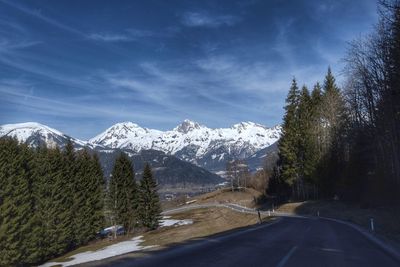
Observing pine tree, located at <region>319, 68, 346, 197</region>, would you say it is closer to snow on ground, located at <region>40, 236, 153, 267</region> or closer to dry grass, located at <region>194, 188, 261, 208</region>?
snow on ground, located at <region>40, 236, 153, 267</region>

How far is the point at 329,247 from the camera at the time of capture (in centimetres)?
1655

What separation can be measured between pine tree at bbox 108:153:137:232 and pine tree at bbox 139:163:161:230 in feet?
3.81

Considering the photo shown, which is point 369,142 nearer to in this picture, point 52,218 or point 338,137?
point 338,137

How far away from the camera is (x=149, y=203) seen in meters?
70.1

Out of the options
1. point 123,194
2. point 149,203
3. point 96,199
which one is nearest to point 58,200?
point 96,199

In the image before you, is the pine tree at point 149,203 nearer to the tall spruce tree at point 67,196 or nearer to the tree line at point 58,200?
the tree line at point 58,200

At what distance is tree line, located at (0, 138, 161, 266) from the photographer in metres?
42.2

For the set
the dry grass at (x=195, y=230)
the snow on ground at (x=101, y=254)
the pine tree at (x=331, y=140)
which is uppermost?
the pine tree at (x=331, y=140)

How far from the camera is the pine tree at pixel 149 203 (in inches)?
2731

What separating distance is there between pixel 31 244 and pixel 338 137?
4210 centimetres

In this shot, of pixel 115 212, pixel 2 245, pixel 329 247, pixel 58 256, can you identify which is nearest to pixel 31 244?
pixel 2 245

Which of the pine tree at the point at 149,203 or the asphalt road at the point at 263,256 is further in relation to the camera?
the pine tree at the point at 149,203

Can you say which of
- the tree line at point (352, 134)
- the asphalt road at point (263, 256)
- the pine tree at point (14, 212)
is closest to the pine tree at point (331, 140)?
the tree line at point (352, 134)

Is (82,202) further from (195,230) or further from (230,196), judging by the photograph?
(230,196)
